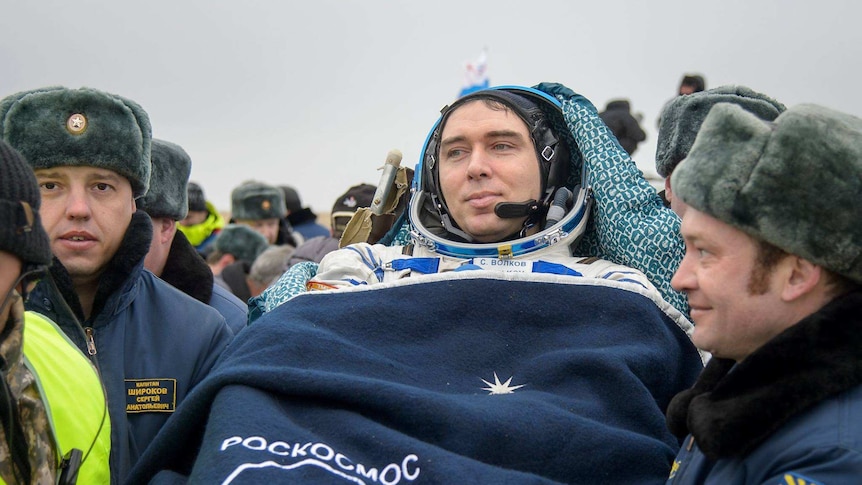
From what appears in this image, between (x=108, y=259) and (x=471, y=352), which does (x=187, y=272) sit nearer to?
(x=108, y=259)

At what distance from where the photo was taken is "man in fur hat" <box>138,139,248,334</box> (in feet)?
11.7

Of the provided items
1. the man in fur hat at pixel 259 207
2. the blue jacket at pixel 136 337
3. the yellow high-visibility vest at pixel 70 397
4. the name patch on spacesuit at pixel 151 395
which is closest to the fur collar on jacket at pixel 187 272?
the blue jacket at pixel 136 337

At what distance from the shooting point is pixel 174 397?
281cm

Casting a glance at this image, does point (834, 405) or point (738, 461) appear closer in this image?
point (834, 405)

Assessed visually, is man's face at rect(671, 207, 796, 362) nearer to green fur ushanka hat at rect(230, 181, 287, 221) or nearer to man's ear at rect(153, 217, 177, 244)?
man's ear at rect(153, 217, 177, 244)

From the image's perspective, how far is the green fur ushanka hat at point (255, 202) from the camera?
25.6 ft

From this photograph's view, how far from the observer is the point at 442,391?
246cm

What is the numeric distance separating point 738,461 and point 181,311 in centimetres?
184

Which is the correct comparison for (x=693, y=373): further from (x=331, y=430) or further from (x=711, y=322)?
(x=331, y=430)

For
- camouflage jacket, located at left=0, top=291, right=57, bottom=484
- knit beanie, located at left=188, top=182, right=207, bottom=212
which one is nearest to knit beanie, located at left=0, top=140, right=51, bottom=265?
camouflage jacket, located at left=0, top=291, right=57, bottom=484

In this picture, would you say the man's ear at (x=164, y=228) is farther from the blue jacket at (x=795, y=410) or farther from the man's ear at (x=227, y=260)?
the man's ear at (x=227, y=260)

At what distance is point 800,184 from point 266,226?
6490mm

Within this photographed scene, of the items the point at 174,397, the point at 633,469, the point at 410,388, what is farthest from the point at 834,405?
the point at 174,397

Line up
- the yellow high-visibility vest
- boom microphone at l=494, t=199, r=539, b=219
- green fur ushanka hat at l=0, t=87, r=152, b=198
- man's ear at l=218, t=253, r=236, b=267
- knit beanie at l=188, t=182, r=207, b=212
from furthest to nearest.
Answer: man's ear at l=218, t=253, r=236, b=267, knit beanie at l=188, t=182, r=207, b=212, boom microphone at l=494, t=199, r=539, b=219, green fur ushanka hat at l=0, t=87, r=152, b=198, the yellow high-visibility vest
